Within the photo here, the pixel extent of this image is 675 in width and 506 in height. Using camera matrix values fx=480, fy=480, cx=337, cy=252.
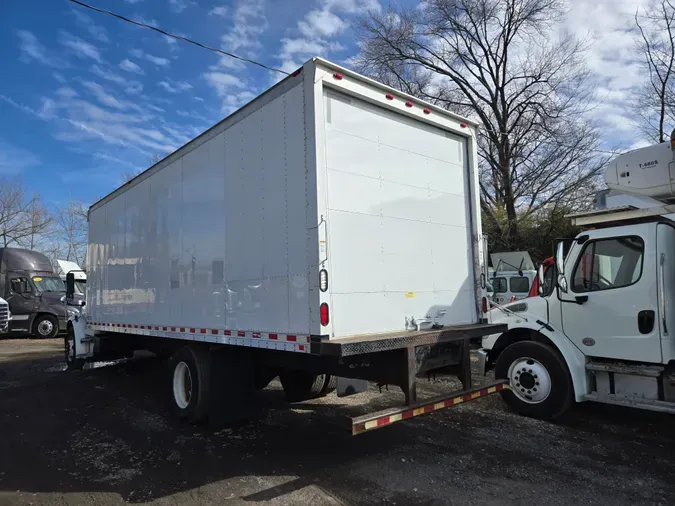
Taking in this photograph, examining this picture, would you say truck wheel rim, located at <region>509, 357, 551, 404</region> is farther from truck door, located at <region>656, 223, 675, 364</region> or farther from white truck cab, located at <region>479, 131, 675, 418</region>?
truck door, located at <region>656, 223, 675, 364</region>

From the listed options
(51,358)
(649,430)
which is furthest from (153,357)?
(649,430)

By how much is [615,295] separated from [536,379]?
1.42 m

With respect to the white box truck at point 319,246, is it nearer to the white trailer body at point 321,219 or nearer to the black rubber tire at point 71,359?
the white trailer body at point 321,219

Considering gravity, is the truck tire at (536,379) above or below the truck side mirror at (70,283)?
below

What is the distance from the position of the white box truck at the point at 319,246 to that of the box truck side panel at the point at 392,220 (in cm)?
2

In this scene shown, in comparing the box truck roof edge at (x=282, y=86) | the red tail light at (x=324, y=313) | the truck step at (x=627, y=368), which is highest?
the box truck roof edge at (x=282, y=86)

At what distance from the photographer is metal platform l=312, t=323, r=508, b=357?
3.98 metres

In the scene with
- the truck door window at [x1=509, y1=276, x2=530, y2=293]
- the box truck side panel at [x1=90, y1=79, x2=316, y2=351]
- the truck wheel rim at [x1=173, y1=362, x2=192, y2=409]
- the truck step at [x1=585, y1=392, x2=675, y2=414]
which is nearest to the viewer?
the box truck side panel at [x1=90, y1=79, x2=316, y2=351]

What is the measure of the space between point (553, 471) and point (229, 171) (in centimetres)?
455

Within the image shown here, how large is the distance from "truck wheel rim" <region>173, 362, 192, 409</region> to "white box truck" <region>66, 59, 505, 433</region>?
0.02 metres

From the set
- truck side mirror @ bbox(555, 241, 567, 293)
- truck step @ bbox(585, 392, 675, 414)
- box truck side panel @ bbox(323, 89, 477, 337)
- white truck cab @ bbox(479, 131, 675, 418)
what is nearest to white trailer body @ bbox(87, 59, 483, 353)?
box truck side panel @ bbox(323, 89, 477, 337)

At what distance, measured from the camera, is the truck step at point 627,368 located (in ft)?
17.3

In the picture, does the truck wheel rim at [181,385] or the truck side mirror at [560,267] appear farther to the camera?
the truck wheel rim at [181,385]

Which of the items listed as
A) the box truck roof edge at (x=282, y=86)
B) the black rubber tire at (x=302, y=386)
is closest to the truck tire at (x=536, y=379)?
the black rubber tire at (x=302, y=386)
